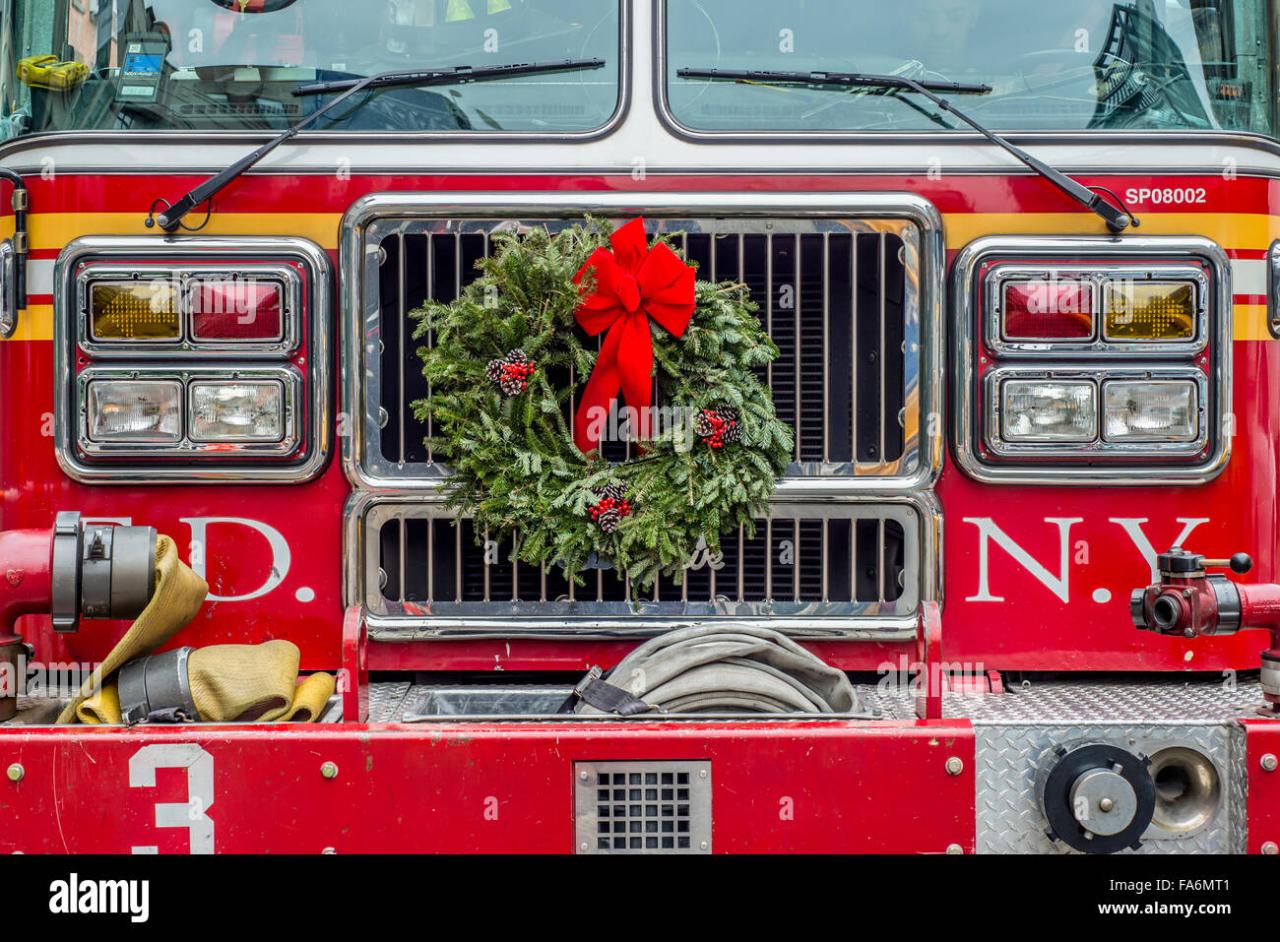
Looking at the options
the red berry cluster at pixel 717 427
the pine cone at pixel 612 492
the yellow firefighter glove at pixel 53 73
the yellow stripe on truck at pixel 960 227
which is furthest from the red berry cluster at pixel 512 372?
the yellow firefighter glove at pixel 53 73

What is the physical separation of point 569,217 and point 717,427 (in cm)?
61

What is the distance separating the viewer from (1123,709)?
277cm

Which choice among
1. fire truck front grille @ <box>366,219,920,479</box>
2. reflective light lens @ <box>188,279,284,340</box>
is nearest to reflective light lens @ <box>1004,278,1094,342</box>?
fire truck front grille @ <box>366,219,920,479</box>

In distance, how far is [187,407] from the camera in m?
2.93

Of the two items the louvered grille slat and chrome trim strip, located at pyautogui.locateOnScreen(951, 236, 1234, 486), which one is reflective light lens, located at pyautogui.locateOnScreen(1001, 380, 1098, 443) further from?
the louvered grille slat

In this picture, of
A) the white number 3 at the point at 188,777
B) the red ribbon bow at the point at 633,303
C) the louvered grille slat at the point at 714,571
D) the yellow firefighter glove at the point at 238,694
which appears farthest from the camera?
the louvered grille slat at the point at 714,571

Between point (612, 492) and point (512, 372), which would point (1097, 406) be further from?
point (512, 372)

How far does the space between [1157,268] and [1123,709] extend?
1.00 meters

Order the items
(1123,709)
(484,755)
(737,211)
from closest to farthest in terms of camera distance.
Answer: (484,755), (1123,709), (737,211)

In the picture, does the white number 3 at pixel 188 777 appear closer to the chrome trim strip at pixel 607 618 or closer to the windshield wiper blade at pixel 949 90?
the chrome trim strip at pixel 607 618

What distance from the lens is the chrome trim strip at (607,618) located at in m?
3.00

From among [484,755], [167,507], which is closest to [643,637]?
[484,755]

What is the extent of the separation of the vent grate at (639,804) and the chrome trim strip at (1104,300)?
127 cm

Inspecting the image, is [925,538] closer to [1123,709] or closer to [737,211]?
[1123,709]
